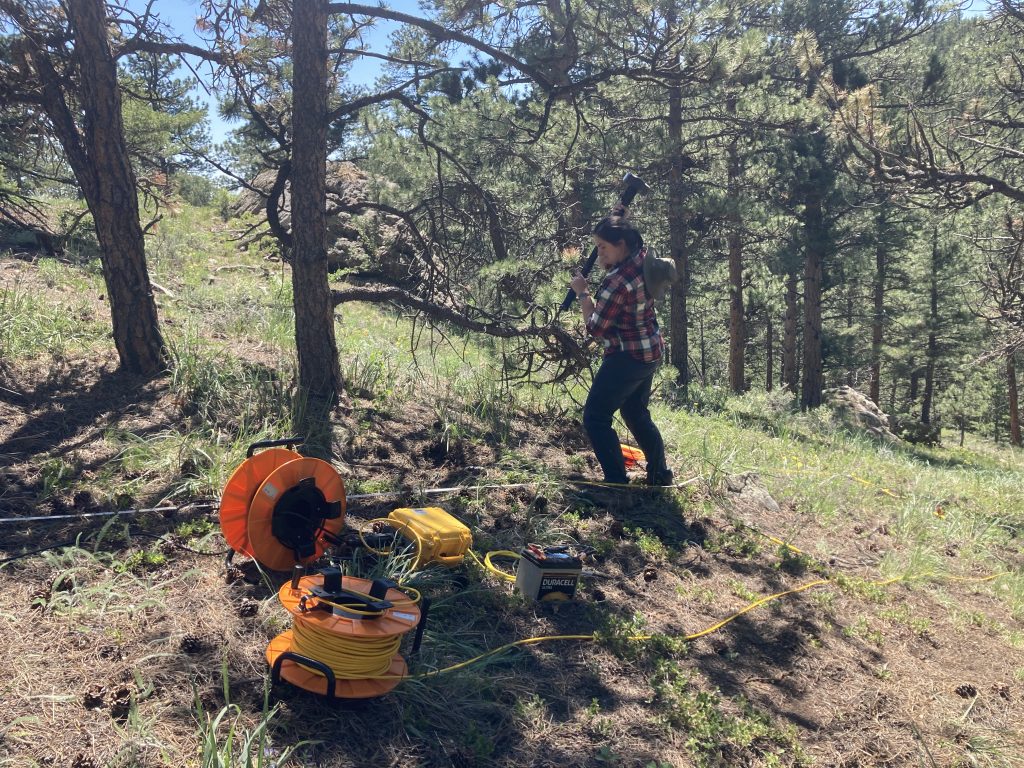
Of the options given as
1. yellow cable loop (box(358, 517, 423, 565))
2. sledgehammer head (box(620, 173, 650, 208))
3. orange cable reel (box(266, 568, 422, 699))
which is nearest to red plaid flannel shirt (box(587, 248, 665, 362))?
sledgehammer head (box(620, 173, 650, 208))

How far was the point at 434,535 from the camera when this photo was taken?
3.67 metres

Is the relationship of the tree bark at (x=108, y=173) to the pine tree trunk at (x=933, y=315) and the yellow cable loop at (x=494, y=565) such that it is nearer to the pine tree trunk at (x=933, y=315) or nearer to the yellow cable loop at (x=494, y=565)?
the yellow cable loop at (x=494, y=565)

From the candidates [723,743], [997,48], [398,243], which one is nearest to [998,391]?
[997,48]

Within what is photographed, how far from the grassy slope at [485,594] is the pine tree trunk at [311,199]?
387 millimetres

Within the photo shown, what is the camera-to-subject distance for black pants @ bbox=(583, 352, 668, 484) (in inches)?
193

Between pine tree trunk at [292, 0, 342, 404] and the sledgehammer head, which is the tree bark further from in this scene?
the sledgehammer head

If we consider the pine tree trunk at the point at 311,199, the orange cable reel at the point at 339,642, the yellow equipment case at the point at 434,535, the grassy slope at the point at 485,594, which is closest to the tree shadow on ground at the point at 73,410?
the grassy slope at the point at 485,594

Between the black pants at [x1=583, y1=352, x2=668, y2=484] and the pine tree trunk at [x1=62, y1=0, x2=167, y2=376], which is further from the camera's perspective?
the pine tree trunk at [x1=62, y1=0, x2=167, y2=376]

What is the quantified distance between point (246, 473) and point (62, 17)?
16.6 ft

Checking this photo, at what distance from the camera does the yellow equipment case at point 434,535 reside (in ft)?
12.0

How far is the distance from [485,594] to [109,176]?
4.35 metres

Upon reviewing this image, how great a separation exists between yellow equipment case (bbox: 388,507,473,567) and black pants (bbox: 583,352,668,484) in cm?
153

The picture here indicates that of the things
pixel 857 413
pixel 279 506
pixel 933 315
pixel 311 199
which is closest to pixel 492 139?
pixel 311 199

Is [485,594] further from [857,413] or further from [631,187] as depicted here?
[857,413]
